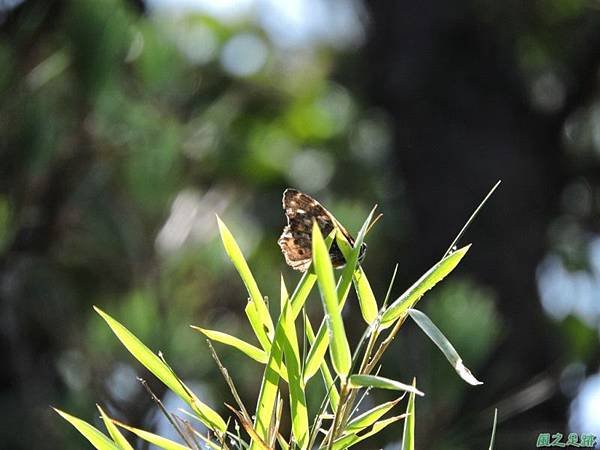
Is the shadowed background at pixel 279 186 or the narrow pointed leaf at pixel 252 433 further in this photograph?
the shadowed background at pixel 279 186

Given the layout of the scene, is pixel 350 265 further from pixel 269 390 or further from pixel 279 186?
pixel 279 186

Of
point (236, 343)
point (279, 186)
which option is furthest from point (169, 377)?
point (279, 186)

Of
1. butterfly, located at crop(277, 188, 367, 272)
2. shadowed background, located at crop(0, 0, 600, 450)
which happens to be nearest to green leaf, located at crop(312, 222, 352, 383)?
butterfly, located at crop(277, 188, 367, 272)

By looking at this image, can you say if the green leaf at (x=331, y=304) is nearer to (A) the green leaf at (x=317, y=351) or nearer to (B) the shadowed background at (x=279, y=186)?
(A) the green leaf at (x=317, y=351)

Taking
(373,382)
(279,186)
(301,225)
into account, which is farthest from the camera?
(279,186)

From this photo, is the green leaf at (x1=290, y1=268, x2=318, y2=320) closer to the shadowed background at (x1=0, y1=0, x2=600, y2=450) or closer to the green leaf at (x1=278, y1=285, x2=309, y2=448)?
the green leaf at (x1=278, y1=285, x2=309, y2=448)

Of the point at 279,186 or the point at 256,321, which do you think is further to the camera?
the point at 279,186

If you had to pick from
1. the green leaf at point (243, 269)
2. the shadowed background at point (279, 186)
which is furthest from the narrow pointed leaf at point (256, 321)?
the shadowed background at point (279, 186)
